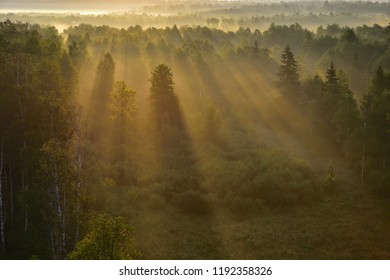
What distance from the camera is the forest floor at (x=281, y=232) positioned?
3250cm

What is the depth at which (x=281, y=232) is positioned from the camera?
36156 millimetres

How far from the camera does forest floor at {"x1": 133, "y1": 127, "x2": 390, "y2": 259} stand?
32.5 m

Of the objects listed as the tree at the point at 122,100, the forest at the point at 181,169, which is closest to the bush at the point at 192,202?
the forest at the point at 181,169

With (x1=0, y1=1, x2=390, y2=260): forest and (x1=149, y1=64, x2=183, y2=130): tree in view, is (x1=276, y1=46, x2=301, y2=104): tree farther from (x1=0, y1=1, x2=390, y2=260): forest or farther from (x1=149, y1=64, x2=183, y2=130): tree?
(x1=149, y1=64, x2=183, y2=130): tree

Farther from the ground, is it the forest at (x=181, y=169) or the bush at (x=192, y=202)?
the forest at (x=181, y=169)

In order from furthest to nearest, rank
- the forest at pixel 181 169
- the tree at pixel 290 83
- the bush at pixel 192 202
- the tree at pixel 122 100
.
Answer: the tree at pixel 290 83 < the tree at pixel 122 100 < the bush at pixel 192 202 < the forest at pixel 181 169

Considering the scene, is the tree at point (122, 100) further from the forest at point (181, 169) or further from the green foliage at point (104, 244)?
the green foliage at point (104, 244)

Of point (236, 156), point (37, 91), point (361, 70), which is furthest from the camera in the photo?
point (361, 70)

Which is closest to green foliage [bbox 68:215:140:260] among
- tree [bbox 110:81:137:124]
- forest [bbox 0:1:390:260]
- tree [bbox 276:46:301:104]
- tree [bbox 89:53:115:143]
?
forest [bbox 0:1:390:260]

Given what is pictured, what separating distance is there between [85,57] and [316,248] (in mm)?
73325

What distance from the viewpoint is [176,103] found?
216 ft

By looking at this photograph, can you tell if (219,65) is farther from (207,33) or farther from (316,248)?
(316,248)
